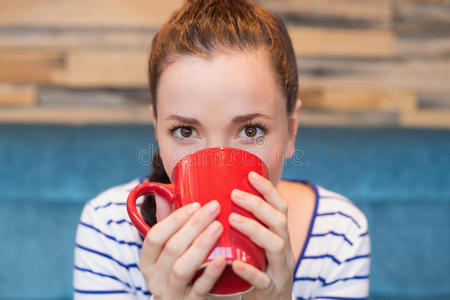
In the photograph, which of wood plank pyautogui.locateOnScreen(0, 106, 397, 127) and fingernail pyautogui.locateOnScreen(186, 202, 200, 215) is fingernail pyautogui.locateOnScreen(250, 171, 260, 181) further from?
wood plank pyautogui.locateOnScreen(0, 106, 397, 127)

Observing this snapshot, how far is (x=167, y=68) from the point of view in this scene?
33.1 inches

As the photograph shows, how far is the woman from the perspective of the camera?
24.6 inches

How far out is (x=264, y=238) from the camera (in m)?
0.62

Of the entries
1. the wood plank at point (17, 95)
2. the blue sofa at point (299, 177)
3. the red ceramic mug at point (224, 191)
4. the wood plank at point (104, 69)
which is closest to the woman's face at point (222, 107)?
the red ceramic mug at point (224, 191)

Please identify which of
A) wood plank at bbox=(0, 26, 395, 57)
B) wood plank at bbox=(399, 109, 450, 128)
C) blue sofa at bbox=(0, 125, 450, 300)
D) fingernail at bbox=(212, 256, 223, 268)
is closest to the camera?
fingernail at bbox=(212, 256, 223, 268)

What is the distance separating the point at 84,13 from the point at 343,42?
0.90 metres

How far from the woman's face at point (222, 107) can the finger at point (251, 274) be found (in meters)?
0.25

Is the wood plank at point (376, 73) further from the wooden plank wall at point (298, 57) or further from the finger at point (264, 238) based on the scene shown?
the finger at point (264, 238)

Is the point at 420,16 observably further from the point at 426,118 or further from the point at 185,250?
the point at 185,250

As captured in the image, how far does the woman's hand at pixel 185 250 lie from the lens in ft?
1.93

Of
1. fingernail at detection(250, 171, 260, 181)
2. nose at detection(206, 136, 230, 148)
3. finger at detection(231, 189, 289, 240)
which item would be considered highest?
nose at detection(206, 136, 230, 148)

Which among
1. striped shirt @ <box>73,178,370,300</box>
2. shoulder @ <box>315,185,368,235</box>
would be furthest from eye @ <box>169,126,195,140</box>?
shoulder @ <box>315,185,368,235</box>

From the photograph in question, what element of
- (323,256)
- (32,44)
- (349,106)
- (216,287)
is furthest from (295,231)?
(32,44)

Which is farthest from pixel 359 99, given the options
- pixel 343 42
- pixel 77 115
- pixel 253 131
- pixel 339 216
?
pixel 77 115
